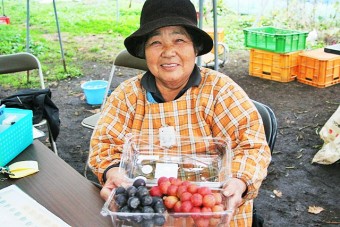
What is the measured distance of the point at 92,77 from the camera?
6.76m

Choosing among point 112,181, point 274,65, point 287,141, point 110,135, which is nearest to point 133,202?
point 112,181

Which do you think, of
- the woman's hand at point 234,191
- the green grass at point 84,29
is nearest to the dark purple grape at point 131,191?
the woman's hand at point 234,191

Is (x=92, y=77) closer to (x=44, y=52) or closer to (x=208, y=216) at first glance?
(x=44, y=52)

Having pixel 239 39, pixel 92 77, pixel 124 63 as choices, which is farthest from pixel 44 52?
pixel 124 63

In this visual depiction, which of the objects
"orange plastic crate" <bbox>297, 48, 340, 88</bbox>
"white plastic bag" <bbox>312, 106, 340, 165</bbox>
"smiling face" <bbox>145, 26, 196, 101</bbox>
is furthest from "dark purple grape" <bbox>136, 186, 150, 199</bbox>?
"orange plastic crate" <bbox>297, 48, 340, 88</bbox>

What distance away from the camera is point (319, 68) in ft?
19.2

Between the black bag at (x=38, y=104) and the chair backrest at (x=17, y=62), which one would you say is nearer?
the black bag at (x=38, y=104)

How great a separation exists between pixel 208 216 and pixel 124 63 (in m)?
2.48

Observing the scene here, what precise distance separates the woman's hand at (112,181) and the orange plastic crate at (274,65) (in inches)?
198

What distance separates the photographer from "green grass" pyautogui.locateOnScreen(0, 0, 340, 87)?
7750 millimetres

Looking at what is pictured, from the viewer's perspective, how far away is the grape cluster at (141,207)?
1109 millimetres

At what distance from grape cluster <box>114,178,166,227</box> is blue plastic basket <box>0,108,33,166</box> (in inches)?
29.0

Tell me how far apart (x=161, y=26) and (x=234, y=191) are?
71cm

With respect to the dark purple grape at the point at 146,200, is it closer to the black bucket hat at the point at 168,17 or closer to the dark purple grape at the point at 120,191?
the dark purple grape at the point at 120,191
